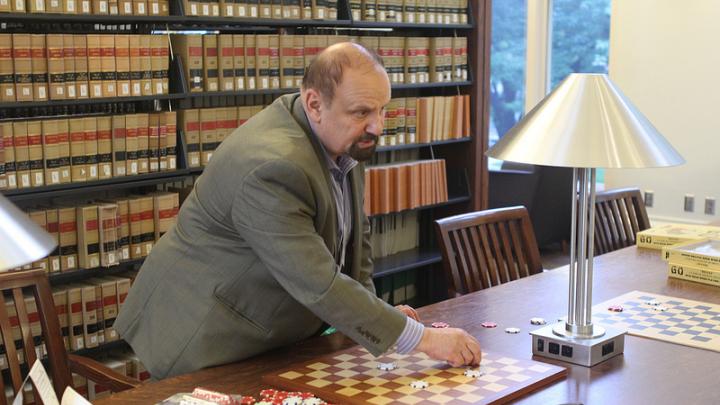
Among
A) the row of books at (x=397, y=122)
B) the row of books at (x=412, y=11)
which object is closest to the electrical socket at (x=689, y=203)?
the row of books at (x=397, y=122)

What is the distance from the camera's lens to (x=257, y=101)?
455 cm

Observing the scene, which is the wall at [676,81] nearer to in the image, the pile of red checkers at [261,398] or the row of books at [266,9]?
the row of books at [266,9]

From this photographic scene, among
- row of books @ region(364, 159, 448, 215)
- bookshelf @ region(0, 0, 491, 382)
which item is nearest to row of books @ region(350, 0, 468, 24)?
bookshelf @ region(0, 0, 491, 382)

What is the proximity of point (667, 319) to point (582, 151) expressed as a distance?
2.34 feet

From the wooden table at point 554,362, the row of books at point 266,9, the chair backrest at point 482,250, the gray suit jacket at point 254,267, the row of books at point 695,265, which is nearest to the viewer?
the wooden table at point 554,362

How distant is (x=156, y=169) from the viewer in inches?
158

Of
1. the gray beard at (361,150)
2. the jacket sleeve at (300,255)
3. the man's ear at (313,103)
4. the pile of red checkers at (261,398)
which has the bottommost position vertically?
the pile of red checkers at (261,398)

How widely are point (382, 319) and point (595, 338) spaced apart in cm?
51

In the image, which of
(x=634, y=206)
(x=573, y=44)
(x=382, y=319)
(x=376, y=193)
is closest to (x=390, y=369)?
(x=382, y=319)

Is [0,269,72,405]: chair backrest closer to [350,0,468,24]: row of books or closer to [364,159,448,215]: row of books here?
[364,159,448,215]: row of books

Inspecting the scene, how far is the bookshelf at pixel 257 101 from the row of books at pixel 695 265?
2127 millimetres

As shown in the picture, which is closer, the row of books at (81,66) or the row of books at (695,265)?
the row of books at (695,265)

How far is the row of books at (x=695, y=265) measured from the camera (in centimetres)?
286

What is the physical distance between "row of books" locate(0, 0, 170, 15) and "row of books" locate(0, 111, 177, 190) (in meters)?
0.42
